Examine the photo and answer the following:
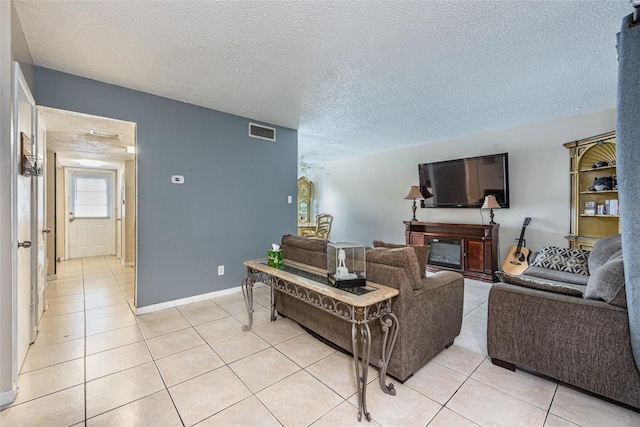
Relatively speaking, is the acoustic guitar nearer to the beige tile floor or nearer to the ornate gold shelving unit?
the ornate gold shelving unit

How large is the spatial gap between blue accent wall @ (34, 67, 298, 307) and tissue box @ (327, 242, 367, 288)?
2.11 m

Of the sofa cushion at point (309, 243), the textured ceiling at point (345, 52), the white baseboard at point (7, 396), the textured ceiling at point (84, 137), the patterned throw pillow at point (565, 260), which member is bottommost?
the white baseboard at point (7, 396)

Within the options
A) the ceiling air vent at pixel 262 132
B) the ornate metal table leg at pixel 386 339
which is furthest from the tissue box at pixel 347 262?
the ceiling air vent at pixel 262 132

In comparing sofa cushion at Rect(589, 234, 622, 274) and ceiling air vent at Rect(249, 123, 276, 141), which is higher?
ceiling air vent at Rect(249, 123, 276, 141)

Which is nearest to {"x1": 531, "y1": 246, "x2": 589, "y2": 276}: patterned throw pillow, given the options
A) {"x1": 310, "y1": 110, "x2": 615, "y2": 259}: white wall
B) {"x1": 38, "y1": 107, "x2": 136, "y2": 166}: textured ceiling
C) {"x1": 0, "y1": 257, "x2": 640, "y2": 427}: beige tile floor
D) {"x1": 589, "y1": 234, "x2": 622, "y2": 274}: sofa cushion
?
{"x1": 589, "y1": 234, "x2": 622, "y2": 274}: sofa cushion

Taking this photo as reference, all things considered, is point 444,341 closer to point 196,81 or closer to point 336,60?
point 336,60

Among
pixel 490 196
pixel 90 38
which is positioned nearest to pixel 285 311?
pixel 90 38

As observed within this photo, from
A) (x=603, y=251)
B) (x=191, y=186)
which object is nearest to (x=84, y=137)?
(x=191, y=186)

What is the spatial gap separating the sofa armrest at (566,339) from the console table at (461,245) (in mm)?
2524

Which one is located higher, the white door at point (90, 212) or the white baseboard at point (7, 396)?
the white door at point (90, 212)

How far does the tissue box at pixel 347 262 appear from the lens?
5.87 feet

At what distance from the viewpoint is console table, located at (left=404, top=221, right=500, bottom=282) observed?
4.15m

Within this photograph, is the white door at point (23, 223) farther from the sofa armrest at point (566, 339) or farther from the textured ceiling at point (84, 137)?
the sofa armrest at point (566, 339)

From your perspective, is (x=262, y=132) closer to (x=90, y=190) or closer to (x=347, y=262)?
(x=347, y=262)
